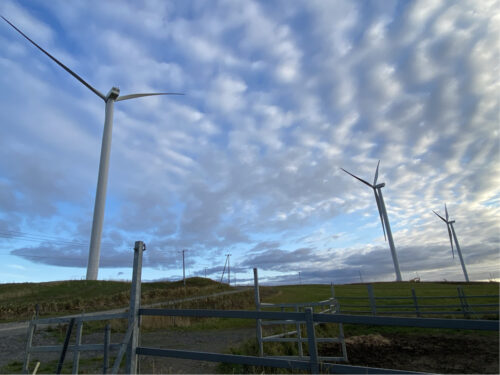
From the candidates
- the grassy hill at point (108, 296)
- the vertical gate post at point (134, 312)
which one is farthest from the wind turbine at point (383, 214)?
the vertical gate post at point (134, 312)

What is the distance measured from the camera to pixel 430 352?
916 centimetres

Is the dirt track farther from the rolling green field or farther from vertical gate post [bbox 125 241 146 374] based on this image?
vertical gate post [bbox 125 241 146 374]

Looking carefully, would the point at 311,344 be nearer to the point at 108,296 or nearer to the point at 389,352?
the point at 389,352

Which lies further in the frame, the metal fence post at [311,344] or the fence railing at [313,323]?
the metal fence post at [311,344]

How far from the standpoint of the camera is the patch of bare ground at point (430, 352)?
7.74 m

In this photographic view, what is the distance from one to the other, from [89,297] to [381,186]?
4316 cm

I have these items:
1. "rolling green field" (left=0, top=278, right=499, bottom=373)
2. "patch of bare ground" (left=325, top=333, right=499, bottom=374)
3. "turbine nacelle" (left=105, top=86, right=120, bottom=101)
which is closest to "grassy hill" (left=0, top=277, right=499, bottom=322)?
"rolling green field" (left=0, top=278, right=499, bottom=373)

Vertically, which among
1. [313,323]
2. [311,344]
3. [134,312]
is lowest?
[311,344]

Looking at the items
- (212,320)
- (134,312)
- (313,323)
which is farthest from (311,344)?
(212,320)

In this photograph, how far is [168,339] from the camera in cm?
1357

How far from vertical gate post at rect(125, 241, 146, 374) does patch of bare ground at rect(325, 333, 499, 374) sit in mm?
6382

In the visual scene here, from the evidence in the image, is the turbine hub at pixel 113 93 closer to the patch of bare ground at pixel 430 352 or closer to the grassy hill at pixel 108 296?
the grassy hill at pixel 108 296

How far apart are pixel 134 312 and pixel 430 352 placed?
8.95 metres

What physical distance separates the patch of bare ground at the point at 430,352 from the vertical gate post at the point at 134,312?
6.38 meters
